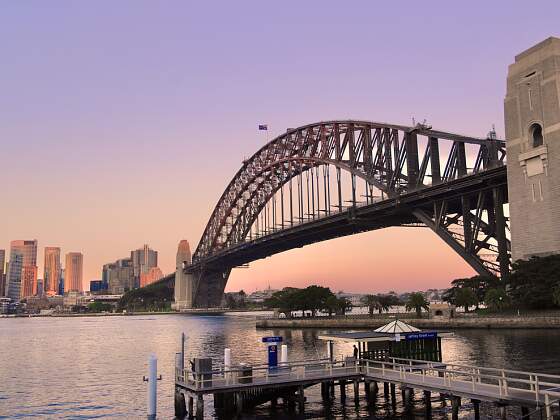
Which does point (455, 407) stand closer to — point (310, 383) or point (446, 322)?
point (310, 383)

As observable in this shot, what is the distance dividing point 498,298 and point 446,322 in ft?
26.0

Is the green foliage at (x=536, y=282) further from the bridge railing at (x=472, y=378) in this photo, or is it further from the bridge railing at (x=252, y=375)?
the bridge railing at (x=252, y=375)

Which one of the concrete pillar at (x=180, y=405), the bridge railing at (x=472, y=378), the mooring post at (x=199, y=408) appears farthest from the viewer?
the concrete pillar at (x=180, y=405)

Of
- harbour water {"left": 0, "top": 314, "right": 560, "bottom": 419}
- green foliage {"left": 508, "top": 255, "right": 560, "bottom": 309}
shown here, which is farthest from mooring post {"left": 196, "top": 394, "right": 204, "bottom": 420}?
green foliage {"left": 508, "top": 255, "right": 560, "bottom": 309}

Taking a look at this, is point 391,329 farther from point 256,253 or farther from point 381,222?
point 256,253

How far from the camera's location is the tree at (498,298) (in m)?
75.2

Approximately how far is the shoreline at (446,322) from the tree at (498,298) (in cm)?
271

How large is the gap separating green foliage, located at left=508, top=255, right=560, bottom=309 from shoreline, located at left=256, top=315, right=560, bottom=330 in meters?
2.83

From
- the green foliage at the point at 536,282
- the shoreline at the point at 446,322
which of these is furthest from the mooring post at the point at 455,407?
the green foliage at the point at 536,282

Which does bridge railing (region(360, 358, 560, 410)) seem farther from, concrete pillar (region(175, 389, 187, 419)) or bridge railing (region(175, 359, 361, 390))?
concrete pillar (region(175, 389, 187, 419))

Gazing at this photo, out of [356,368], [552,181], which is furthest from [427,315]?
[356,368]

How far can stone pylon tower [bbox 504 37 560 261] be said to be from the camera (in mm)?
71188

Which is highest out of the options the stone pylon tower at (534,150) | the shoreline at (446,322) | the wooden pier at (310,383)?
the stone pylon tower at (534,150)

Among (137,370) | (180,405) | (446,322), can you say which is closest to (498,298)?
(446,322)
